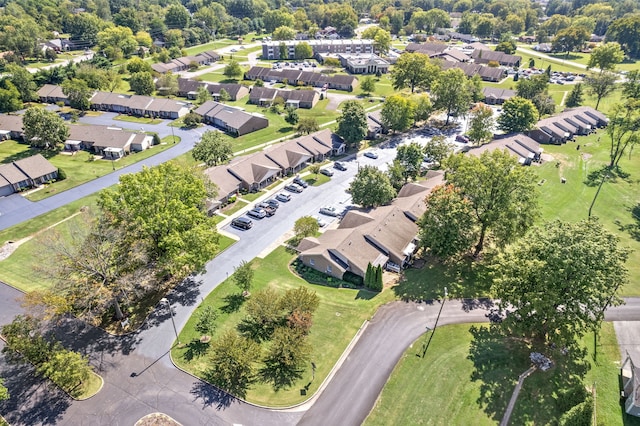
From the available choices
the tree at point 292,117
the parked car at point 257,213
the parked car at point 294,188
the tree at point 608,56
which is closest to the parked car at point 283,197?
the parked car at point 294,188

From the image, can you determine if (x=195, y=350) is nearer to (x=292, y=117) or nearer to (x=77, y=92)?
(x=292, y=117)

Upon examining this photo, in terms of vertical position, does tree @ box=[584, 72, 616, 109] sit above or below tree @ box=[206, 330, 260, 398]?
above

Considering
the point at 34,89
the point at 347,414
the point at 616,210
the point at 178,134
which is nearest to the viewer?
the point at 347,414

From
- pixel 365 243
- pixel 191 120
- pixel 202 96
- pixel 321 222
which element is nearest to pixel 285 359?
pixel 365 243

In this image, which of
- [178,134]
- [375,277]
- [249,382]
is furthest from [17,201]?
[375,277]

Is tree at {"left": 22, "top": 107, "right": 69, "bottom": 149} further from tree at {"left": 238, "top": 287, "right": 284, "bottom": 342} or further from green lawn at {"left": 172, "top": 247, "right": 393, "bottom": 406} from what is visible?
tree at {"left": 238, "top": 287, "right": 284, "bottom": 342}

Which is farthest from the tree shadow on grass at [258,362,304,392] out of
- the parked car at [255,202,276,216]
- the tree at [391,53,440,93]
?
the tree at [391,53,440,93]

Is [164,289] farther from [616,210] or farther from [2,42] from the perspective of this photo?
[2,42]
